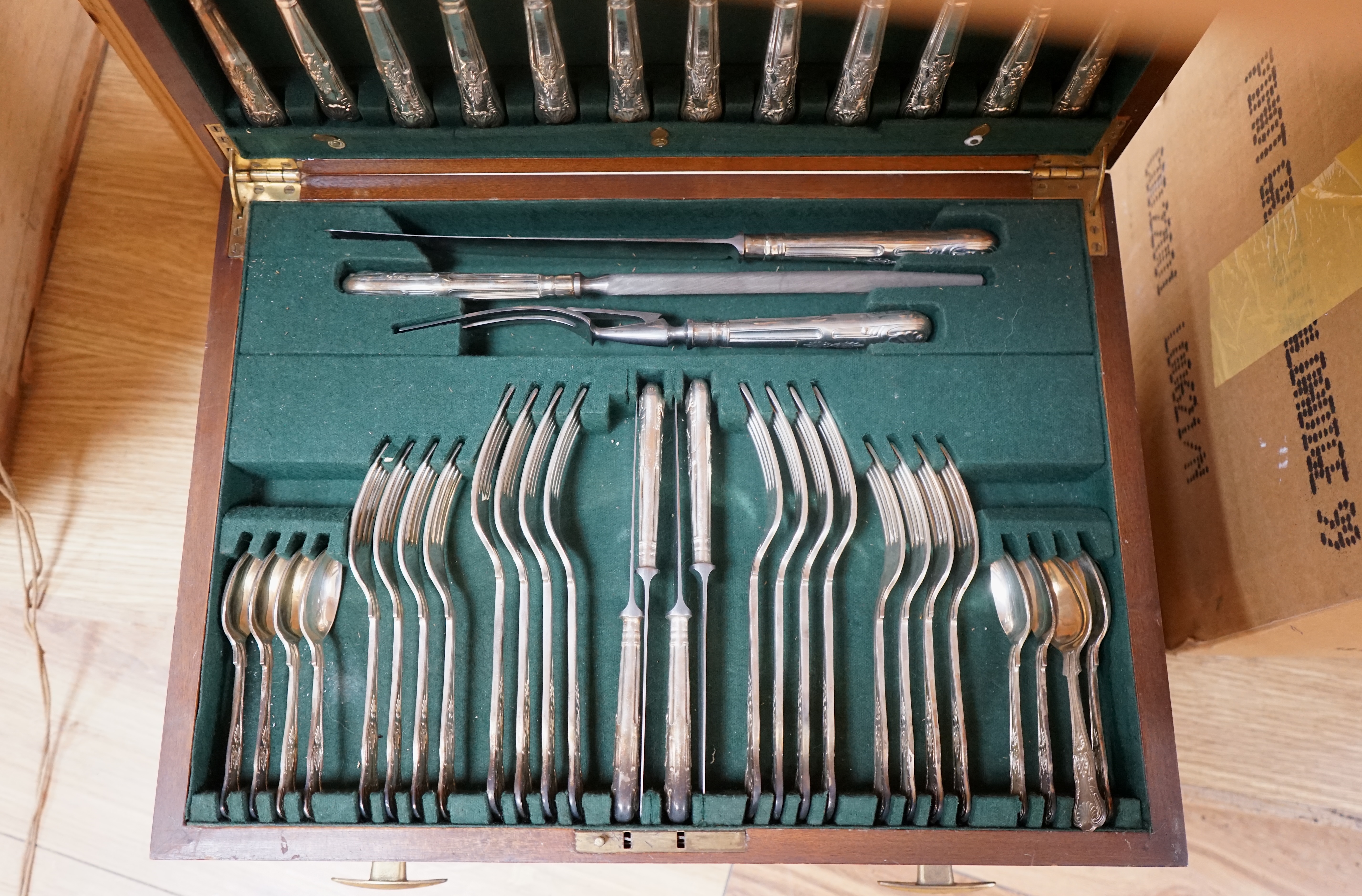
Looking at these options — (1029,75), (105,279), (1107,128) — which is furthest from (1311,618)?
(105,279)

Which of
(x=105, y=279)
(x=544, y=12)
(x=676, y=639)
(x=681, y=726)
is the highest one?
(x=544, y=12)

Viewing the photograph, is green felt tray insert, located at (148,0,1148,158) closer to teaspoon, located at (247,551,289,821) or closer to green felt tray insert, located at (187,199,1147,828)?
green felt tray insert, located at (187,199,1147,828)

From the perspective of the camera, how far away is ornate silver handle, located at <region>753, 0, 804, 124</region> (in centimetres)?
112

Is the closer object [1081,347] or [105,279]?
[1081,347]

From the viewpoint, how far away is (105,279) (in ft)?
4.90

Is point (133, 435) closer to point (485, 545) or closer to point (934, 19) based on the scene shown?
point (485, 545)

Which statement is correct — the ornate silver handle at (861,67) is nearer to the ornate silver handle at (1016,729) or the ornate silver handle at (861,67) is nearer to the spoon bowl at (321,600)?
the ornate silver handle at (1016,729)

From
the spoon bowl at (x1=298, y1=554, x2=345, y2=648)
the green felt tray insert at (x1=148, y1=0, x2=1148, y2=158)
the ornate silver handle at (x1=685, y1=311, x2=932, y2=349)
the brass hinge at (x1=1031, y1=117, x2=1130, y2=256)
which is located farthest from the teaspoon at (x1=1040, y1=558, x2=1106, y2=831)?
the spoon bowl at (x1=298, y1=554, x2=345, y2=648)

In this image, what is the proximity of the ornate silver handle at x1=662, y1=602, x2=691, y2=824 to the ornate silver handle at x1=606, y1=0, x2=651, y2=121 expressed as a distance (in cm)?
67

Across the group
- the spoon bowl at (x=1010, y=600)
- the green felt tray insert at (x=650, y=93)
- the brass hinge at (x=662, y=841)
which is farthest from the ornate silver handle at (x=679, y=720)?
the green felt tray insert at (x=650, y=93)

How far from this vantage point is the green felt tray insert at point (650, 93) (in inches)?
48.0

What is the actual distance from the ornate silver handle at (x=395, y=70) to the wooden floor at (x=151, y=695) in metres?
0.51

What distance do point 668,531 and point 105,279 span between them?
3.43 ft

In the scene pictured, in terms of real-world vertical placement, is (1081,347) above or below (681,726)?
above
